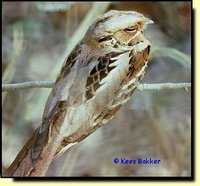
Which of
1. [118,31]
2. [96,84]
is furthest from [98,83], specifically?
[118,31]

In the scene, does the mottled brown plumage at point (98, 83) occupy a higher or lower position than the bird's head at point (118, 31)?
lower

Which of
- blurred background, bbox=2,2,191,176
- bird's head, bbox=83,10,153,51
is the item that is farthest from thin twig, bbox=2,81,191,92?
bird's head, bbox=83,10,153,51

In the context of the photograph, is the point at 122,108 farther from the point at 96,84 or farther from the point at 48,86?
the point at 48,86

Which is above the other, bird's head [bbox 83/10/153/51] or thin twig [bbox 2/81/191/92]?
bird's head [bbox 83/10/153/51]

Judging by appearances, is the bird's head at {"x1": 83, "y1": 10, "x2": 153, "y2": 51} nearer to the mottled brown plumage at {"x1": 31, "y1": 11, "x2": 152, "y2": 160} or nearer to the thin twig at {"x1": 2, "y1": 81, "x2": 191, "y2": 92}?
the mottled brown plumage at {"x1": 31, "y1": 11, "x2": 152, "y2": 160}

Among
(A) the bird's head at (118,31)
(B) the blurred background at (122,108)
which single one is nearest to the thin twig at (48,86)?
(B) the blurred background at (122,108)

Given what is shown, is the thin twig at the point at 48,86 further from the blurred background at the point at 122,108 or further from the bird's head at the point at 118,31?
the bird's head at the point at 118,31

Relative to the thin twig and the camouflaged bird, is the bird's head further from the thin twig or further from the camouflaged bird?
the thin twig
